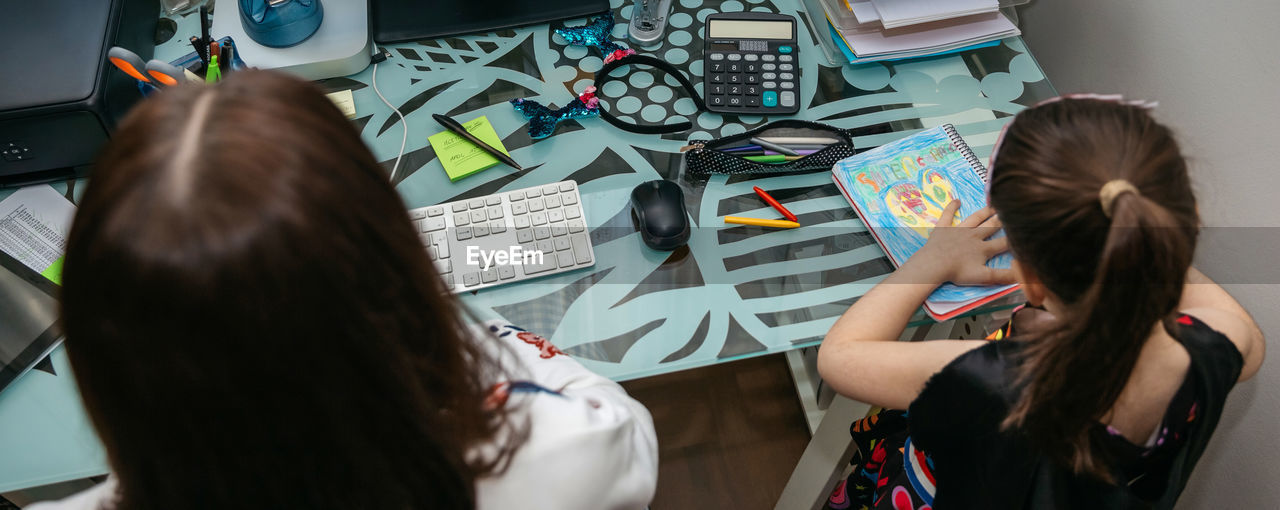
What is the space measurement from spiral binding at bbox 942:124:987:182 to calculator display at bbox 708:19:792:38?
0.89ft

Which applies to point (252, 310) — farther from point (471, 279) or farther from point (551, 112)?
point (551, 112)

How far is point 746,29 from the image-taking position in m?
1.11

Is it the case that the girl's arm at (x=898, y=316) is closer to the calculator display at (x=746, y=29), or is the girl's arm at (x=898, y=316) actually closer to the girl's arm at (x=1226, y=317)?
the girl's arm at (x=1226, y=317)

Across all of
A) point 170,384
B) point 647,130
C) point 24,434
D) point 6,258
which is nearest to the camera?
point 170,384

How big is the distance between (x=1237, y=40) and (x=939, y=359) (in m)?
0.66

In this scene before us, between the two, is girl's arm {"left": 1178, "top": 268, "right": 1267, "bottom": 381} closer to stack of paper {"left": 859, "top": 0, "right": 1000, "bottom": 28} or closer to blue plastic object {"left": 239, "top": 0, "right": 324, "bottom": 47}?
stack of paper {"left": 859, "top": 0, "right": 1000, "bottom": 28}

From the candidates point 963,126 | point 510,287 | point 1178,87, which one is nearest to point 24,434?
point 510,287

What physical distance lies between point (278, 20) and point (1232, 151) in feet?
4.27

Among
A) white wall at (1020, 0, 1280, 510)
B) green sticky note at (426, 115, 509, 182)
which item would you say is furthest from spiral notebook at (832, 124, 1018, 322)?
green sticky note at (426, 115, 509, 182)

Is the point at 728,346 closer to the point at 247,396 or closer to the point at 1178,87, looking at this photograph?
the point at 247,396

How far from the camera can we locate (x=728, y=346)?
2.89ft

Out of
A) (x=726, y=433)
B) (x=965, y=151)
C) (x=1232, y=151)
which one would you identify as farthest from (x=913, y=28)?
(x=726, y=433)

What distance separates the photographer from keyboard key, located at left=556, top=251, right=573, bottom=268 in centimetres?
91

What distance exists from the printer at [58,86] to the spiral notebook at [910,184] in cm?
92
